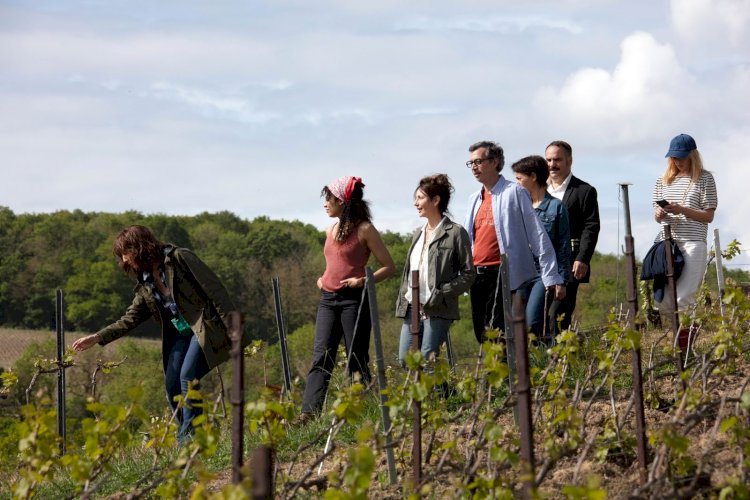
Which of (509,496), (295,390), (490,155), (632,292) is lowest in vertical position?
(509,496)

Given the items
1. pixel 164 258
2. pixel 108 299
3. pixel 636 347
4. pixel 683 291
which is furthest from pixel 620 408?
pixel 108 299

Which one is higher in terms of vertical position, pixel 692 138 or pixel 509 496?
pixel 692 138

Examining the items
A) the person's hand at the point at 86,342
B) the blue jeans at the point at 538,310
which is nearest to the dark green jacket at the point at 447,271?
the blue jeans at the point at 538,310

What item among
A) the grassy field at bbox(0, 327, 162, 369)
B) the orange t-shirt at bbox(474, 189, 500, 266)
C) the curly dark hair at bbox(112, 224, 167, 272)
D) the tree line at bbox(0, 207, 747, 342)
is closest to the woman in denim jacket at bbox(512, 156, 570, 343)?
the orange t-shirt at bbox(474, 189, 500, 266)

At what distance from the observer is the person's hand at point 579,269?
659 cm

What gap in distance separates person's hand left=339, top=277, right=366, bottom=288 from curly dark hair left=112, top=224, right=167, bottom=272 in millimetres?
986

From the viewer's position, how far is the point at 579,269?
6.59m

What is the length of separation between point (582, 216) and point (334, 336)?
5.38ft

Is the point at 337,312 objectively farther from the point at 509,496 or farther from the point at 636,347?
the point at 509,496

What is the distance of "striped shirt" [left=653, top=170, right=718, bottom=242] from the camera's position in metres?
6.12

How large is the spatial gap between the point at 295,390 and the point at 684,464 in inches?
57.2

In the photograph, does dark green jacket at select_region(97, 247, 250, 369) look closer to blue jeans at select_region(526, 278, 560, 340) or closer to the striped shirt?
blue jeans at select_region(526, 278, 560, 340)

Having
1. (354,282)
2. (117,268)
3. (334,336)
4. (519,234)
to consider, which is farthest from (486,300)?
(117,268)

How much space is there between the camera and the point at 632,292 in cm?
438
